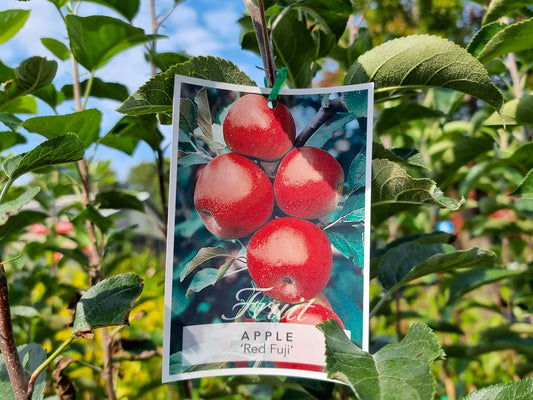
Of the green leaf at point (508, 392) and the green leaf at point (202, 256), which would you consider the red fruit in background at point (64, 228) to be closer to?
the green leaf at point (202, 256)

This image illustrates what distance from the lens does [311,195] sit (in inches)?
27.2

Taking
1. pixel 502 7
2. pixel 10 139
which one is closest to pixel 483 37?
pixel 502 7

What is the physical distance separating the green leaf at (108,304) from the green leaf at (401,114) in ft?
2.14

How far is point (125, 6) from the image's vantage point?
107 cm

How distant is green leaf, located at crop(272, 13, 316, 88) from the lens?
0.88m

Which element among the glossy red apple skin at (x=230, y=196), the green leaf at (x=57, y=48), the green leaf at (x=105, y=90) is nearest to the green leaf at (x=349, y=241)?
the glossy red apple skin at (x=230, y=196)

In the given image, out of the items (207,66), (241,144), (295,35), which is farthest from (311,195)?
(295,35)

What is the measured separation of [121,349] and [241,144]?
75 cm

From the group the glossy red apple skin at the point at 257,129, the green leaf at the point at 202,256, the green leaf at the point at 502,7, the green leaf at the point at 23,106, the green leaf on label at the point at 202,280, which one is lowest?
the green leaf on label at the point at 202,280

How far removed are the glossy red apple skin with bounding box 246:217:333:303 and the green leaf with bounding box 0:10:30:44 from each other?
69 centimetres

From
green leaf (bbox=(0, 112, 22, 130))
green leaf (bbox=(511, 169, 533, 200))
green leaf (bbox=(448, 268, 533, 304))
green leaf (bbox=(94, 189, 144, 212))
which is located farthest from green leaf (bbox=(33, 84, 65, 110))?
green leaf (bbox=(448, 268, 533, 304))

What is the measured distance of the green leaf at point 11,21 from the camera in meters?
0.95

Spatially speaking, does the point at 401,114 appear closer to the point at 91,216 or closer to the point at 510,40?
the point at 510,40

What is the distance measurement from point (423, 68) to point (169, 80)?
1.18ft
